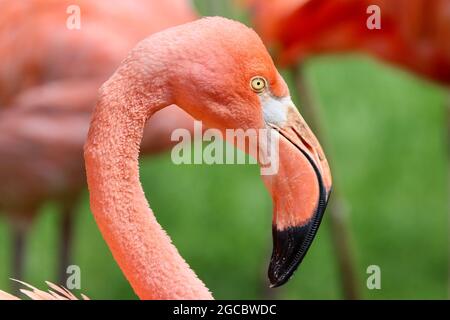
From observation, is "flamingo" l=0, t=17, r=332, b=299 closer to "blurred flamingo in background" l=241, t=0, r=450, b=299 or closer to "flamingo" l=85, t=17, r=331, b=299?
"flamingo" l=85, t=17, r=331, b=299

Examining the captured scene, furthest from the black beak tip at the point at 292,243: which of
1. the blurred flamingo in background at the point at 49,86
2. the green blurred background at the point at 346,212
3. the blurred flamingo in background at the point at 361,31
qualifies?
the green blurred background at the point at 346,212

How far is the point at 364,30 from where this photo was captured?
316cm

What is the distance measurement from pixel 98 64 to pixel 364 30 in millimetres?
925

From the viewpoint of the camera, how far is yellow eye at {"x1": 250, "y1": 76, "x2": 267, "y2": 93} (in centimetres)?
142

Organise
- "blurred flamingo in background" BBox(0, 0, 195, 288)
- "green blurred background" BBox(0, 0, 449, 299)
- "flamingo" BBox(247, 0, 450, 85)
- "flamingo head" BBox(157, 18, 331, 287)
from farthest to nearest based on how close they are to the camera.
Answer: "green blurred background" BBox(0, 0, 449, 299) < "flamingo" BBox(247, 0, 450, 85) < "blurred flamingo in background" BBox(0, 0, 195, 288) < "flamingo head" BBox(157, 18, 331, 287)

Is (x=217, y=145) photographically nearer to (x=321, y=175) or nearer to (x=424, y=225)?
(x=321, y=175)

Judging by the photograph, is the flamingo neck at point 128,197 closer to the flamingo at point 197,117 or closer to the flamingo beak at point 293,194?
the flamingo at point 197,117

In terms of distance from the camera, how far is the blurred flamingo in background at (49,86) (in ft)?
9.11

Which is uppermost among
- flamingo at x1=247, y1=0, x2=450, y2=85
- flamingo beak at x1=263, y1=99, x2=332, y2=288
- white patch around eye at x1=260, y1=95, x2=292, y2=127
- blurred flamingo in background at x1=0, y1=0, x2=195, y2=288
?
flamingo at x1=247, y1=0, x2=450, y2=85

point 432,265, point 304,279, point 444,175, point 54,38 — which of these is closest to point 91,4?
point 54,38

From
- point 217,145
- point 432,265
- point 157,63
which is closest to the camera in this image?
point 157,63

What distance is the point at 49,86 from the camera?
2799 mm

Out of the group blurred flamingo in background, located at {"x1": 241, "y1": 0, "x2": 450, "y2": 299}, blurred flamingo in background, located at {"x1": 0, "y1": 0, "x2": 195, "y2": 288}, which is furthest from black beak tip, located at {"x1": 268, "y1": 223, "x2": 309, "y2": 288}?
blurred flamingo in background, located at {"x1": 241, "y1": 0, "x2": 450, "y2": 299}

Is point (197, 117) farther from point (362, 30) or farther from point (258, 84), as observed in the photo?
point (362, 30)
